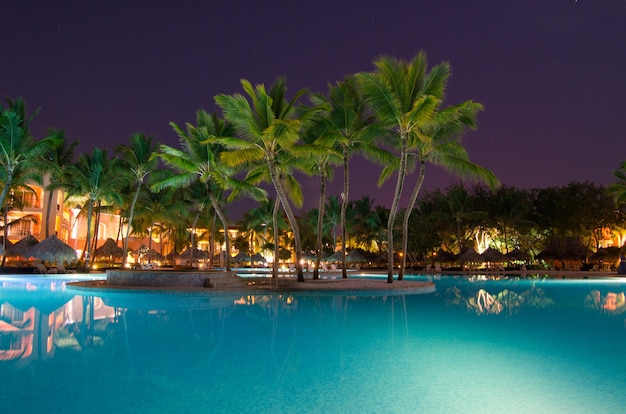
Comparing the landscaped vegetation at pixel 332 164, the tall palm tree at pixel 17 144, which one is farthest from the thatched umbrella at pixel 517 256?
the tall palm tree at pixel 17 144

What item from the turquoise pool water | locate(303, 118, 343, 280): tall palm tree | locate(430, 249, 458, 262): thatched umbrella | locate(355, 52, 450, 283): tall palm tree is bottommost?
the turquoise pool water

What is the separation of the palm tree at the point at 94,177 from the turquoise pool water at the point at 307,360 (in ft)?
61.9

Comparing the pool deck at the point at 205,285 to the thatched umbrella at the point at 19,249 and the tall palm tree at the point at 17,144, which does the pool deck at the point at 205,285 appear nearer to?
the tall palm tree at the point at 17,144

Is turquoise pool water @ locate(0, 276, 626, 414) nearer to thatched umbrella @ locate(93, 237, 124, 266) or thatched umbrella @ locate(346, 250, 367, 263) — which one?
thatched umbrella @ locate(93, 237, 124, 266)

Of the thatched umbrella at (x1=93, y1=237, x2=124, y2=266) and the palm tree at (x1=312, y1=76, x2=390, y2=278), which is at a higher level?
the palm tree at (x1=312, y1=76, x2=390, y2=278)

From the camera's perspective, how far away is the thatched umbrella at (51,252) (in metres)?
27.0

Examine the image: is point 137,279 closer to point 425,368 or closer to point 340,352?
point 340,352

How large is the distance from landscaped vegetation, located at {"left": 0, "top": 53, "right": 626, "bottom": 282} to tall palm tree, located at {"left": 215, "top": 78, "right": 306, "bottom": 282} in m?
0.04

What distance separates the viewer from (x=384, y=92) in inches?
645

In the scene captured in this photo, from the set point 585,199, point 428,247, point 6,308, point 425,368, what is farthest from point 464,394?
point 585,199

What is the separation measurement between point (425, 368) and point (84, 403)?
3679mm

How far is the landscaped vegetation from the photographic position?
16.7 m

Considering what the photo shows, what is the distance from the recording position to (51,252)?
2709 centimetres

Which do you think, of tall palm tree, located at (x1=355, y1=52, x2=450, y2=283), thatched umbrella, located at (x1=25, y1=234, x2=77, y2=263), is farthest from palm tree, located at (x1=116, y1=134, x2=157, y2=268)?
tall palm tree, located at (x1=355, y1=52, x2=450, y2=283)
